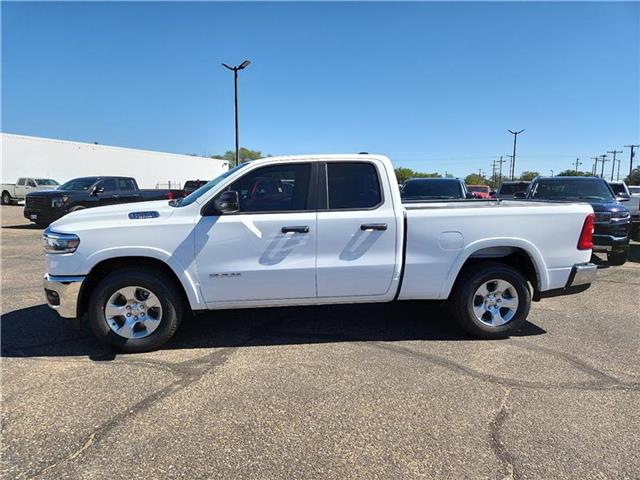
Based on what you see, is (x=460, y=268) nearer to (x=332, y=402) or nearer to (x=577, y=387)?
(x=577, y=387)

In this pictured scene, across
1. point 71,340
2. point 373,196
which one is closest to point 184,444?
point 71,340

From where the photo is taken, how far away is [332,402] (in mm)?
3271

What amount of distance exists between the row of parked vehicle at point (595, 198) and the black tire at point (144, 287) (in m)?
3.48

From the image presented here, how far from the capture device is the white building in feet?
100

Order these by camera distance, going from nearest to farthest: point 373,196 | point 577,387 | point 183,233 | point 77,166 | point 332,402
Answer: point 332,402, point 577,387, point 183,233, point 373,196, point 77,166

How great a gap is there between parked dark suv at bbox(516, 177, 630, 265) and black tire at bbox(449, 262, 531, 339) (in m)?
4.55

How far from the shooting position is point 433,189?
11070 mm

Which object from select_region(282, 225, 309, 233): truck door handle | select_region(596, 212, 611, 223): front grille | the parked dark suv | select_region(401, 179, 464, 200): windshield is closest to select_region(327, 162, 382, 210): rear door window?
select_region(282, 225, 309, 233): truck door handle

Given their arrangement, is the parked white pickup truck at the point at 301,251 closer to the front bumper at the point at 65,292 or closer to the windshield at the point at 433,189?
the front bumper at the point at 65,292

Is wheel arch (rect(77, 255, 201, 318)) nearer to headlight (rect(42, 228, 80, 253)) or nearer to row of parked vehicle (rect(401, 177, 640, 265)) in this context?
headlight (rect(42, 228, 80, 253))

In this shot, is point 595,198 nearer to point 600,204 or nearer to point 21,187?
point 600,204

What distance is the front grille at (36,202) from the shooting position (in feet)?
45.2

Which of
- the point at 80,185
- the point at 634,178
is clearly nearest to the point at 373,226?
the point at 80,185

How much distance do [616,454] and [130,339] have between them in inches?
154
